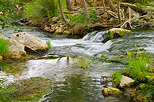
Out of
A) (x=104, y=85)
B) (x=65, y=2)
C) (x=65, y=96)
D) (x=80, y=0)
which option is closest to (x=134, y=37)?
(x=104, y=85)

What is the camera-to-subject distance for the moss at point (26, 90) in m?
4.92

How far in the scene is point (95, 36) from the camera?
14.7 metres

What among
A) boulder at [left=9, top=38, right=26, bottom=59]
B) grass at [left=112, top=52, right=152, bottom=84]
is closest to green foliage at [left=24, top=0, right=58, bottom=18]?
boulder at [left=9, top=38, right=26, bottom=59]

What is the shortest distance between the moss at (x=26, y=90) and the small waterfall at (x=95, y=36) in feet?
26.2

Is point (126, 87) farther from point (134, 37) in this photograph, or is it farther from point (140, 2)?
point (140, 2)

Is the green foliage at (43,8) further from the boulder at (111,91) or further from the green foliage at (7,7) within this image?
the green foliage at (7,7)

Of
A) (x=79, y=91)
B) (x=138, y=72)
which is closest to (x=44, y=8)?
(x=79, y=91)

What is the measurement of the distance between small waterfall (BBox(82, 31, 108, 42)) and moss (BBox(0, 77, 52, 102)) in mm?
7974

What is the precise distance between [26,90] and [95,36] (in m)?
9.64

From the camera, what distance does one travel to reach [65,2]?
78.5ft

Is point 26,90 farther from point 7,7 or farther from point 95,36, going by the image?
point 95,36

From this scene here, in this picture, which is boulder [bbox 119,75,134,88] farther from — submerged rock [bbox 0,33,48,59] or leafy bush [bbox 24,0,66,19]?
leafy bush [bbox 24,0,66,19]

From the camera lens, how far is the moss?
16.1ft

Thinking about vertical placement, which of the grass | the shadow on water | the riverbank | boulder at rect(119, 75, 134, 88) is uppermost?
the riverbank
